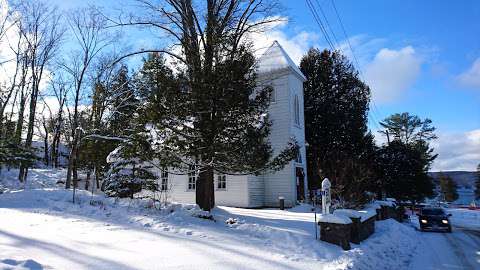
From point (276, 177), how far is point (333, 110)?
13.2 m

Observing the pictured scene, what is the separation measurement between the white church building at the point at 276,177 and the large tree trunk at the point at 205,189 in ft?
19.4

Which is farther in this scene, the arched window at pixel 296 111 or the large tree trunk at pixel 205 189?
the arched window at pixel 296 111

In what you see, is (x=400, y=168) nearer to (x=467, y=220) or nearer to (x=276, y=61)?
(x=467, y=220)

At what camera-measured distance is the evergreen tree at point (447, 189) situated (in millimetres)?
89625

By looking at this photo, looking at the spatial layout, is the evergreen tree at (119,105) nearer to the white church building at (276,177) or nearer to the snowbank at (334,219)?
the white church building at (276,177)

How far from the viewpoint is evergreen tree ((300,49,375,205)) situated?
32.4m

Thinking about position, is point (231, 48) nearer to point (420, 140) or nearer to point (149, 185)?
point (149, 185)

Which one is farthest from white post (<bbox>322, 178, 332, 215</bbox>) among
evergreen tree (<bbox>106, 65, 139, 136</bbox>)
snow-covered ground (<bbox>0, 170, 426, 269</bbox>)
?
evergreen tree (<bbox>106, 65, 139, 136</bbox>)

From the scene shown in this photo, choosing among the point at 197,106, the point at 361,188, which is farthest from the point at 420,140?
the point at 197,106

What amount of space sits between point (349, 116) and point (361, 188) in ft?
43.6

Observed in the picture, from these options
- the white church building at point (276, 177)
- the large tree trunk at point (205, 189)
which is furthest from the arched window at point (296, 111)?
the large tree trunk at point (205, 189)

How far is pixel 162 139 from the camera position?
39.8 ft

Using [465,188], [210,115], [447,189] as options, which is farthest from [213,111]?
[465,188]

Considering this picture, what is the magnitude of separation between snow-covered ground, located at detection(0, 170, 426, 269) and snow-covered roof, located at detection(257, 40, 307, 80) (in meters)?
13.0
